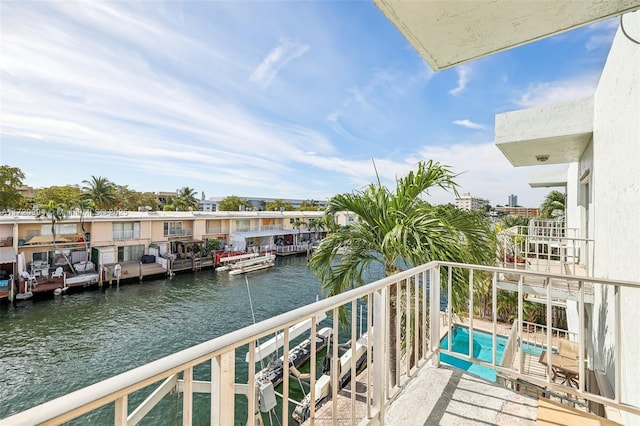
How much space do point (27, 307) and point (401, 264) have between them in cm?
1714

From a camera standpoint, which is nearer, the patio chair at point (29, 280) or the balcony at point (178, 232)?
the patio chair at point (29, 280)

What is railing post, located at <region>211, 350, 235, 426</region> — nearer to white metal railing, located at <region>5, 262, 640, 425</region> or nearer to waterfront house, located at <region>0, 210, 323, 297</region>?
white metal railing, located at <region>5, 262, 640, 425</region>

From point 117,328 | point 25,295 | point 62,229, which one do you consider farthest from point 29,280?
point 117,328

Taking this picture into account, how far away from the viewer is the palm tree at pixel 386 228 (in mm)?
2992

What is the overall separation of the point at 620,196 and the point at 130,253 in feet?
73.2

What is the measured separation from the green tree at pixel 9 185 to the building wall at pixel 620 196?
27.0 metres

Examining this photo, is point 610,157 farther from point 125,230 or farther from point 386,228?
point 125,230

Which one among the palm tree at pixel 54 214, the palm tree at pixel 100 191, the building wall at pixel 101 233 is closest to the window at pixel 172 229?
the building wall at pixel 101 233

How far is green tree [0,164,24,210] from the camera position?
59.3ft

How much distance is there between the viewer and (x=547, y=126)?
157 inches

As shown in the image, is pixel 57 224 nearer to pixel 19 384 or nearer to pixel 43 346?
pixel 43 346

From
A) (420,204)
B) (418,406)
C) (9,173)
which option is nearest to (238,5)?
(420,204)

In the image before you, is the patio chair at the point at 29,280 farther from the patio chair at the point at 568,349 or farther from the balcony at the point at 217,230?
the patio chair at the point at 568,349

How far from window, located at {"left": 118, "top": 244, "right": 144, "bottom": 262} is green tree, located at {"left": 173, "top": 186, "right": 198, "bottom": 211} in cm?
1361
